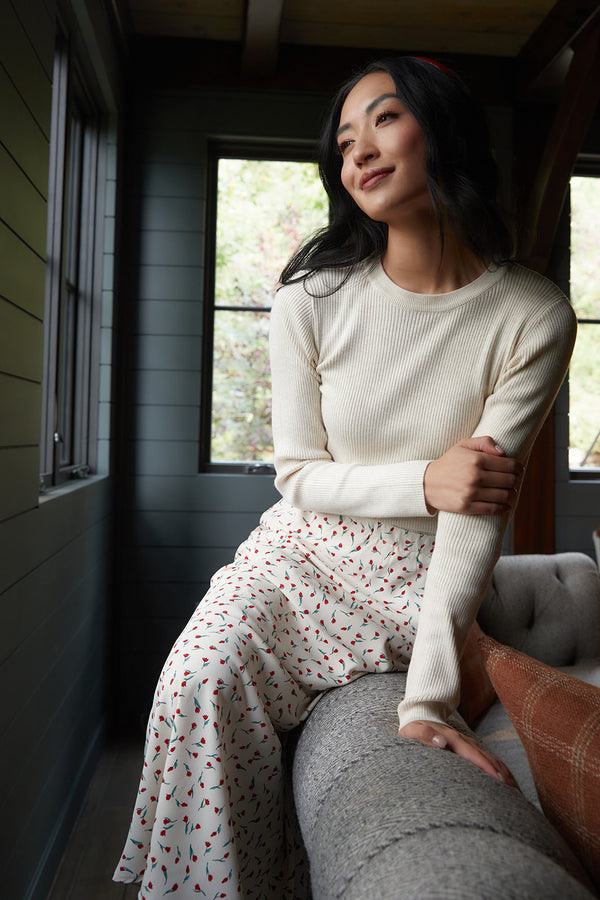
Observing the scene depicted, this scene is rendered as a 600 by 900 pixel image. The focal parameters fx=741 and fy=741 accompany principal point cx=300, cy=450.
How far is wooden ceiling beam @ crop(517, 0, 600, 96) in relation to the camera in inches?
106

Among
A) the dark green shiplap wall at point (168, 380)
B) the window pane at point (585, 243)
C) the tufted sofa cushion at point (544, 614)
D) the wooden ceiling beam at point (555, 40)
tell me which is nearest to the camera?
the tufted sofa cushion at point (544, 614)

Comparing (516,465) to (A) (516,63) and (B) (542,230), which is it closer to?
(B) (542,230)

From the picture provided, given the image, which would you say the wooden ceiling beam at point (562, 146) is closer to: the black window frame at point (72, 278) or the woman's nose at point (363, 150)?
the black window frame at point (72, 278)

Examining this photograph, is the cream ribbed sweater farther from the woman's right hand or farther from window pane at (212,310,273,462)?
window pane at (212,310,273,462)

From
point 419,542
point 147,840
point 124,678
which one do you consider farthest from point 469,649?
point 124,678

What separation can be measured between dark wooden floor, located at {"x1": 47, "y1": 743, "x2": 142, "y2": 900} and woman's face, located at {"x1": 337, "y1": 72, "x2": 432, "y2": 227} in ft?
6.20

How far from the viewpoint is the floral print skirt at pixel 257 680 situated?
40.1 inches

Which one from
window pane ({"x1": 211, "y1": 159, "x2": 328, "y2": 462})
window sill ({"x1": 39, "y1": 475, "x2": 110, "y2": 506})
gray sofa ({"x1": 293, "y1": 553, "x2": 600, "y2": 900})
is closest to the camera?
gray sofa ({"x1": 293, "y1": 553, "x2": 600, "y2": 900})

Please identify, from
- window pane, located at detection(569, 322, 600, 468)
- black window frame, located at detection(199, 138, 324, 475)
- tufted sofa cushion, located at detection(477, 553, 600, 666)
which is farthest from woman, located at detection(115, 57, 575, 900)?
window pane, located at detection(569, 322, 600, 468)

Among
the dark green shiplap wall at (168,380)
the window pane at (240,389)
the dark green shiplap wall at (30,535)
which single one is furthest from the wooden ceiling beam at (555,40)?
the dark green shiplap wall at (30,535)

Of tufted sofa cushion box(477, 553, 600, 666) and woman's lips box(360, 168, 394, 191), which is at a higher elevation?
woman's lips box(360, 168, 394, 191)

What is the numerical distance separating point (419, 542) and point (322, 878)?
2.05 ft

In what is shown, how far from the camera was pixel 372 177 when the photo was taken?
131 cm

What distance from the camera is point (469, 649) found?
1672mm
